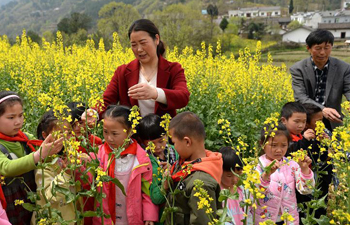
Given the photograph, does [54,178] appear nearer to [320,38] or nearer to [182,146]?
[182,146]

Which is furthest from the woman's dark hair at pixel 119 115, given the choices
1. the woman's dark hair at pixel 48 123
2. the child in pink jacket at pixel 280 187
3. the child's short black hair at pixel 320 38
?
the child's short black hair at pixel 320 38

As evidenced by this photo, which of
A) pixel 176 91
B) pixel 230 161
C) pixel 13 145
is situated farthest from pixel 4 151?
pixel 230 161

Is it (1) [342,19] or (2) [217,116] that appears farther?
(1) [342,19]

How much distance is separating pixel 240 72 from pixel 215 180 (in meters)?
4.29

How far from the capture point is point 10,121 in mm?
2508

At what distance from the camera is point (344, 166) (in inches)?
77.0

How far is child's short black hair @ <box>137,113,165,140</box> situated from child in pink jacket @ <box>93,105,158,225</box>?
0.25 metres

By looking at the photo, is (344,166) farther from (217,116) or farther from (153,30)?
(217,116)

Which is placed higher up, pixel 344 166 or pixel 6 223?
pixel 344 166

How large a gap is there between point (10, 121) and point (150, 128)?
1120 millimetres

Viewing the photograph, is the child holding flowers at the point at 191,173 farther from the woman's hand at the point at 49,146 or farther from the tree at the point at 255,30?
the tree at the point at 255,30

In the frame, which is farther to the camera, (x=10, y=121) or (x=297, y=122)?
(x=297, y=122)

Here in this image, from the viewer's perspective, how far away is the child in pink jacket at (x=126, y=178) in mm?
2498

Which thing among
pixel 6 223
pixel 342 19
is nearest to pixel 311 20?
pixel 342 19
